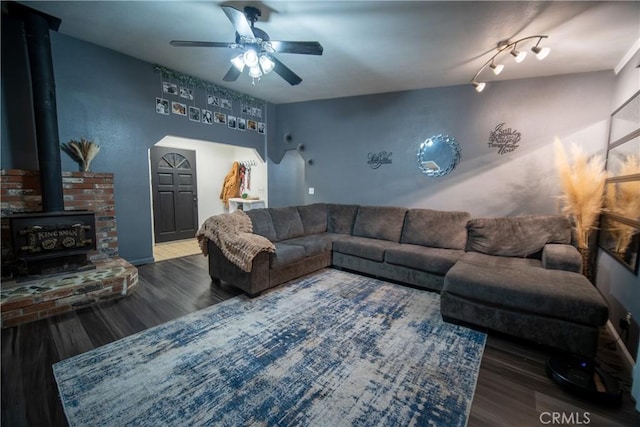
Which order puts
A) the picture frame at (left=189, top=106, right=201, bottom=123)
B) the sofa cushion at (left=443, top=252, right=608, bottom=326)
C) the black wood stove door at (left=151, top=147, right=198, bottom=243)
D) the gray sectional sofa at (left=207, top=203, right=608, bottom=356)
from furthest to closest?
the black wood stove door at (left=151, top=147, right=198, bottom=243) → the picture frame at (left=189, top=106, right=201, bottom=123) → the gray sectional sofa at (left=207, top=203, right=608, bottom=356) → the sofa cushion at (left=443, top=252, right=608, bottom=326)

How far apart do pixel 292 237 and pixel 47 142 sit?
9.49 feet

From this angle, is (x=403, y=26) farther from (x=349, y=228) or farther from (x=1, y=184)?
(x=1, y=184)

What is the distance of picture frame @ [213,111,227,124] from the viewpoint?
4398mm

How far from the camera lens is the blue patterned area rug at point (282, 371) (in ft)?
4.50

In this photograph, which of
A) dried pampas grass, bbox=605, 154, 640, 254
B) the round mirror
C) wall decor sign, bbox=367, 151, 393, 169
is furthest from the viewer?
wall decor sign, bbox=367, 151, 393, 169

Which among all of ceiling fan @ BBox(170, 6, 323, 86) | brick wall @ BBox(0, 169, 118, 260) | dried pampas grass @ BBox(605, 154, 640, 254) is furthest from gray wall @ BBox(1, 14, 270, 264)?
dried pampas grass @ BBox(605, 154, 640, 254)

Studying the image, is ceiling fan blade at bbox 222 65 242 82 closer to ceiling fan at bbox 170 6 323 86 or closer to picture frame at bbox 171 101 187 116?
ceiling fan at bbox 170 6 323 86

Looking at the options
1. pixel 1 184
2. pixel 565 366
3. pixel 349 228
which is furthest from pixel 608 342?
pixel 1 184

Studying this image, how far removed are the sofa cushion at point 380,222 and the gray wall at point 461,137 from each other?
36 centimetres

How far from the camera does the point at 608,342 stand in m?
2.09

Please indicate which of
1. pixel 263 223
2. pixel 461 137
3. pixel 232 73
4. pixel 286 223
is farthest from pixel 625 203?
pixel 232 73

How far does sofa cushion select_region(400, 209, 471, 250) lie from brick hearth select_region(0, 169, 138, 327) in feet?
11.5

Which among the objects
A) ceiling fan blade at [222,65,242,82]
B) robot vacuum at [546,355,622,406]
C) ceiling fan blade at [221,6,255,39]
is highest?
ceiling fan blade at [221,6,255,39]

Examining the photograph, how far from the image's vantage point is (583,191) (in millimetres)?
2586
